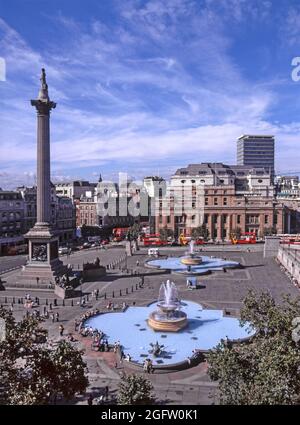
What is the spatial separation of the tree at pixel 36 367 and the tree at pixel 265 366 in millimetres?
6405

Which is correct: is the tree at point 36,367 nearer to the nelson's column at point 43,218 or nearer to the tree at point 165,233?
the nelson's column at point 43,218

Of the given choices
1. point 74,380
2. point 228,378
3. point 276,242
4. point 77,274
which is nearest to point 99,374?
point 74,380

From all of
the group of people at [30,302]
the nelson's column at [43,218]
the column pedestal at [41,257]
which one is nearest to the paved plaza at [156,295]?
the group of people at [30,302]

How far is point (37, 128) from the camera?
54281mm

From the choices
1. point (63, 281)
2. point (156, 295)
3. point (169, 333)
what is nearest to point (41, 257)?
point (63, 281)

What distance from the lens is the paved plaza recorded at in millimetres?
23359

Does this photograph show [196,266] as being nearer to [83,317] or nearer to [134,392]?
[83,317]

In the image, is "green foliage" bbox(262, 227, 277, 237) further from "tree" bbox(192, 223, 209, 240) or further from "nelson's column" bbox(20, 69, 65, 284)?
"nelson's column" bbox(20, 69, 65, 284)

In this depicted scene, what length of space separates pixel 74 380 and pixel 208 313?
21.6 meters

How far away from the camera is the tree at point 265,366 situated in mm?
14898

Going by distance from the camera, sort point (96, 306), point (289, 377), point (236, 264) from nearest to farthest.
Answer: point (289, 377) → point (96, 306) → point (236, 264)
